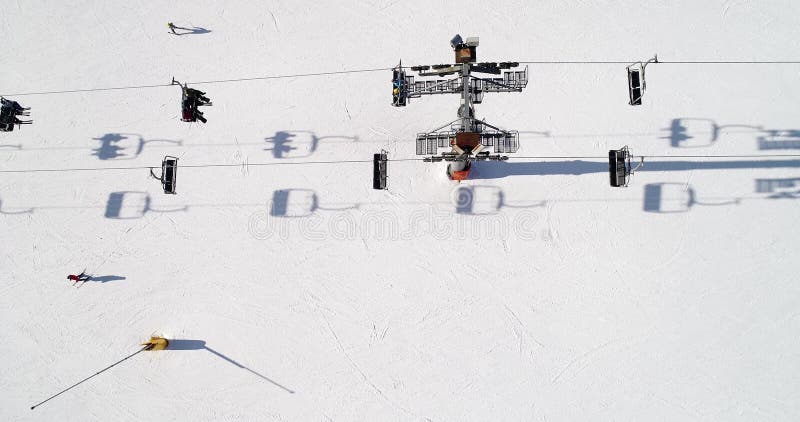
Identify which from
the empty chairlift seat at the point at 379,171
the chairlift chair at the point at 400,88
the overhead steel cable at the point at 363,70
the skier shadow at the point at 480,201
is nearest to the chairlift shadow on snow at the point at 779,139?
the overhead steel cable at the point at 363,70

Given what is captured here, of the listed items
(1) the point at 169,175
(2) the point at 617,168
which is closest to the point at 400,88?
(2) the point at 617,168

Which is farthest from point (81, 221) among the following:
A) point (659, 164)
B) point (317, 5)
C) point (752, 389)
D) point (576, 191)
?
point (752, 389)

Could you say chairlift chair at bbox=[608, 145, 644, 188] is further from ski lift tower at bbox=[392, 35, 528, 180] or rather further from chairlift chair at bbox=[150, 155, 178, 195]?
chairlift chair at bbox=[150, 155, 178, 195]

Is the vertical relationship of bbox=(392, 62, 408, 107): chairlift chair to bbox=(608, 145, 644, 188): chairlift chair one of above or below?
above

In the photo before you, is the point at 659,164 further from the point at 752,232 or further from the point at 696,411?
the point at 696,411

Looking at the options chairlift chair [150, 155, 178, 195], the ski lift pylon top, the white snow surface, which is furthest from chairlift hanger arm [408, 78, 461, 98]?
chairlift chair [150, 155, 178, 195]

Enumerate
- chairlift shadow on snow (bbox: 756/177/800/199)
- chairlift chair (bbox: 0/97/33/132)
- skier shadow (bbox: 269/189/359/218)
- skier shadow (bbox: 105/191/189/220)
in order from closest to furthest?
1. chairlift shadow on snow (bbox: 756/177/800/199)
2. chairlift chair (bbox: 0/97/33/132)
3. skier shadow (bbox: 269/189/359/218)
4. skier shadow (bbox: 105/191/189/220)

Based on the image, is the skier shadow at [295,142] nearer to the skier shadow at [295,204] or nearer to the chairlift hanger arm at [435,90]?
the skier shadow at [295,204]
